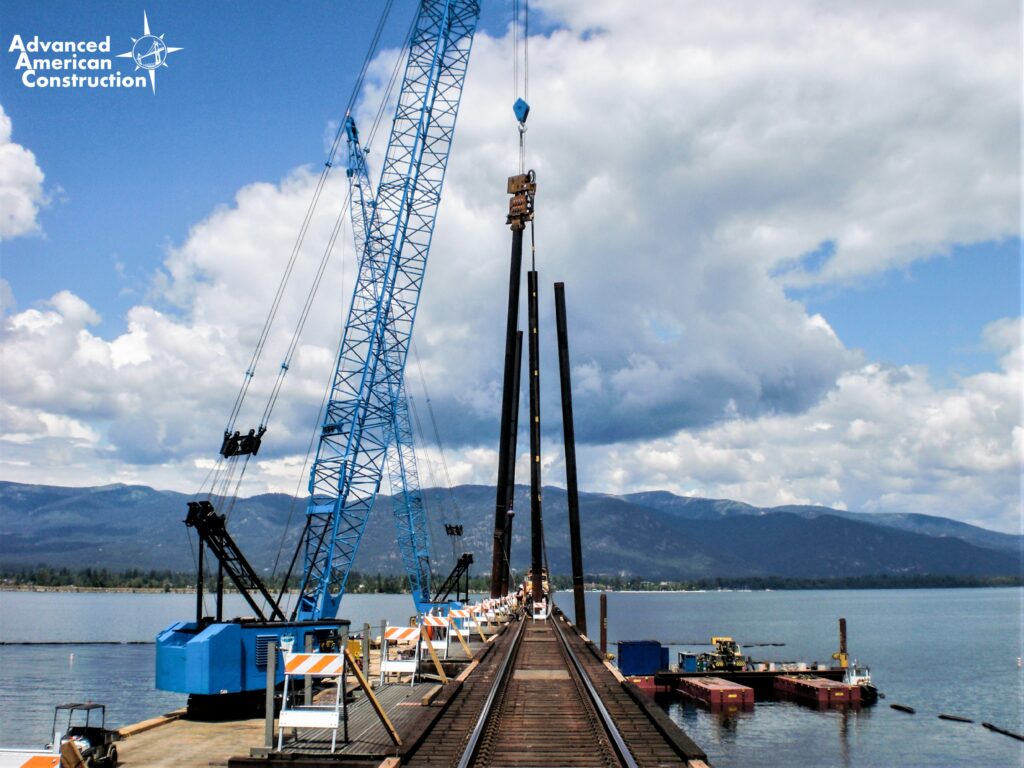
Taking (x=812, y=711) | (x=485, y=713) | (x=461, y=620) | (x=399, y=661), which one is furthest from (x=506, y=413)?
(x=485, y=713)

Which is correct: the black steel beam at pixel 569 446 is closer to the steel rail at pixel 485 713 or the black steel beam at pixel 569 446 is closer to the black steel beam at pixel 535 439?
the black steel beam at pixel 535 439

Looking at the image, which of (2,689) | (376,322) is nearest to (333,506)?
(376,322)

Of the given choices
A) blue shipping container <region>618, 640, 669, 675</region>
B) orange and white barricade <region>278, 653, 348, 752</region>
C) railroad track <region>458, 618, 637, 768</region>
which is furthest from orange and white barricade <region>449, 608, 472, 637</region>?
blue shipping container <region>618, 640, 669, 675</region>

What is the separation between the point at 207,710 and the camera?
27.7 meters

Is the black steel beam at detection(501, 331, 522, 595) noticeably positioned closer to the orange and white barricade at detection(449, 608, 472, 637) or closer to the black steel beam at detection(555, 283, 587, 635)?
the black steel beam at detection(555, 283, 587, 635)

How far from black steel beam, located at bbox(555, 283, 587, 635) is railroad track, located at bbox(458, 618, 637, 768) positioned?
1147 inches

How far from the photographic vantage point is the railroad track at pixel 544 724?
13969 mm

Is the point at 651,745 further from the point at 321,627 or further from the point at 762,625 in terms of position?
the point at 762,625

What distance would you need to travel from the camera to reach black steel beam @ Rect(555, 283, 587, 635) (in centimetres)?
5572

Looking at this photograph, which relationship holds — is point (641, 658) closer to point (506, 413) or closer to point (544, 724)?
point (506, 413)

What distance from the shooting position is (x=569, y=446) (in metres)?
57.6

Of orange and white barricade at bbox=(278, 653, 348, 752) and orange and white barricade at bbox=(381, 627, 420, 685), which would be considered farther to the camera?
orange and white barricade at bbox=(381, 627, 420, 685)

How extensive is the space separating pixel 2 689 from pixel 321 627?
50530 mm

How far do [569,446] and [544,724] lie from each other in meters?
40.8
